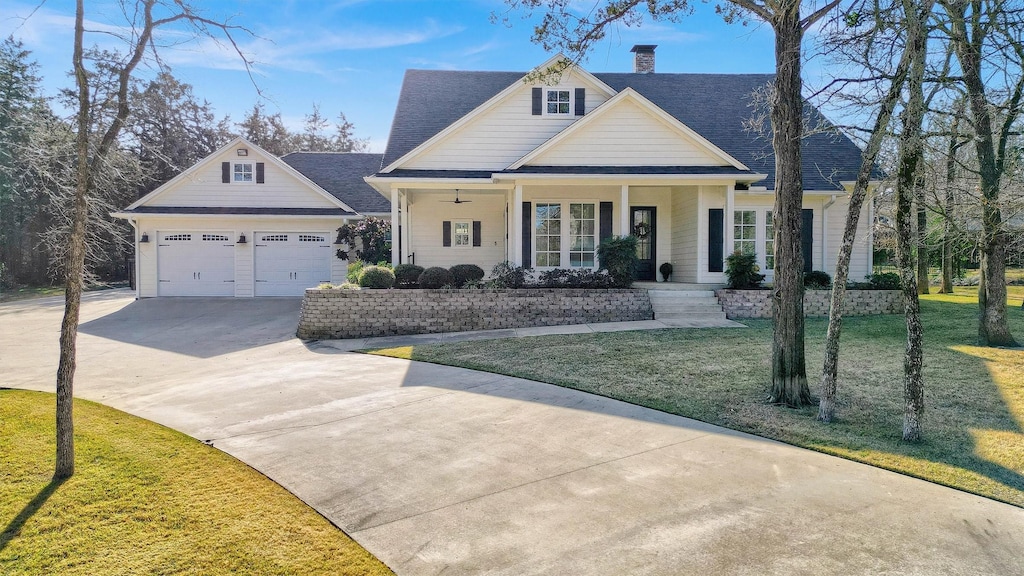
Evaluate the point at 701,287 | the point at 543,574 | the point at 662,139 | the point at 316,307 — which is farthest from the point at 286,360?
the point at 662,139

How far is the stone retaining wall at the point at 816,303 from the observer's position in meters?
12.2

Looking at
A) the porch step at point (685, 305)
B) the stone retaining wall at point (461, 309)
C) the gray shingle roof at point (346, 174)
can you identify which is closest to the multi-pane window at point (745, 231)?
the porch step at point (685, 305)

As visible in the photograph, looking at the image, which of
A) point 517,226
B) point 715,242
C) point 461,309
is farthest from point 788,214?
point 715,242

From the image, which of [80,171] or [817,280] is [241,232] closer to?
[80,171]

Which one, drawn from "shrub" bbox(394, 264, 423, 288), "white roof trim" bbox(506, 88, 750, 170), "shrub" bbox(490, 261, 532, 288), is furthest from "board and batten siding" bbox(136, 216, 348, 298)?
"white roof trim" bbox(506, 88, 750, 170)

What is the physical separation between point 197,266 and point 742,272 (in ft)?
53.1

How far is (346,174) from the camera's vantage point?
20.9m

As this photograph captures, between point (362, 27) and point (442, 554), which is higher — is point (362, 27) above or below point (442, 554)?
above

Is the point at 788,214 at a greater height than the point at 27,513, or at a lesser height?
greater

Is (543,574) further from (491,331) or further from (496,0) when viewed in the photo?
(491,331)

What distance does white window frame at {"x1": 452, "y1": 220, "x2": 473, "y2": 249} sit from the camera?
52.8 feet

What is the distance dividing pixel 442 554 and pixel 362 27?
10.5 m

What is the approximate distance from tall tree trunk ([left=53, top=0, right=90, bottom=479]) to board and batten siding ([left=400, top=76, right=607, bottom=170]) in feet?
33.9

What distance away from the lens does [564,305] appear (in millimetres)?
12266
